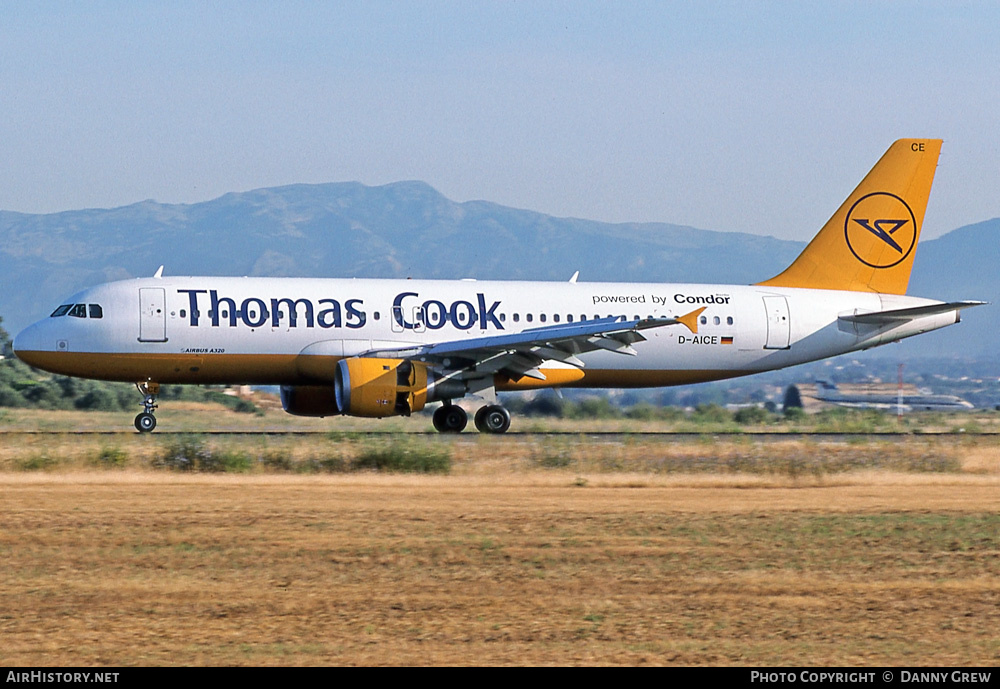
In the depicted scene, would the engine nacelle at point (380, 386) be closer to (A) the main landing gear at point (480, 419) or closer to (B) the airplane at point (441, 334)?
(B) the airplane at point (441, 334)

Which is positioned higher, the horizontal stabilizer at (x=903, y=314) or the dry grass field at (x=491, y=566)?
the horizontal stabilizer at (x=903, y=314)

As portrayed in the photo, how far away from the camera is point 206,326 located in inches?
1194

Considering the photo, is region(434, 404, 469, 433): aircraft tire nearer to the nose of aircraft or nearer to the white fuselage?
the white fuselage

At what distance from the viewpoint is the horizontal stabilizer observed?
34188 mm

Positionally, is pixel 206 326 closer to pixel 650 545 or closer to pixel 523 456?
pixel 523 456

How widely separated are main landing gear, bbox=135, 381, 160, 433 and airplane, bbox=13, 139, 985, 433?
0.11 ft

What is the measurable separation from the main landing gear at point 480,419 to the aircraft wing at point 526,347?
911mm

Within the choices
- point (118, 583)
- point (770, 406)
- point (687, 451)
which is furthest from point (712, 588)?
point (770, 406)

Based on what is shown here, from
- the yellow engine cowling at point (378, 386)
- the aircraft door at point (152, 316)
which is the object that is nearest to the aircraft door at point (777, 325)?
the yellow engine cowling at point (378, 386)

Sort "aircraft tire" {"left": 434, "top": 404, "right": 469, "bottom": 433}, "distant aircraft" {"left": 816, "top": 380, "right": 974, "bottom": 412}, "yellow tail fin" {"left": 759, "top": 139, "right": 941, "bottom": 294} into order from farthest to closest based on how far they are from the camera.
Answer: "distant aircraft" {"left": 816, "top": 380, "right": 974, "bottom": 412} < "yellow tail fin" {"left": 759, "top": 139, "right": 941, "bottom": 294} < "aircraft tire" {"left": 434, "top": 404, "right": 469, "bottom": 433}

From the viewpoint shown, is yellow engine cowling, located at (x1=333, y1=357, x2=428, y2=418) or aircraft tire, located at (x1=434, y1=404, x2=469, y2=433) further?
aircraft tire, located at (x1=434, y1=404, x2=469, y2=433)

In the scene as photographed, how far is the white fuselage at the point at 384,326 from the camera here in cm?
3030

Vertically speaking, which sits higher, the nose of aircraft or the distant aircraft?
the nose of aircraft

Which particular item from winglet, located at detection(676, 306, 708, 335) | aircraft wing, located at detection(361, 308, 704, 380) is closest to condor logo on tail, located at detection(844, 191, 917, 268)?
winglet, located at detection(676, 306, 708, 335)
